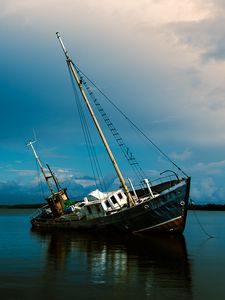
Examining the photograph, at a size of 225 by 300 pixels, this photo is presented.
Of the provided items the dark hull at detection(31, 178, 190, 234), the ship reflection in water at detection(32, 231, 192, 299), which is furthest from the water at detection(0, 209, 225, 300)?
the dark hull at detection(31, 178, 190, 234)

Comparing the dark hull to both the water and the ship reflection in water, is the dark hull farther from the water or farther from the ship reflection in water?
the water

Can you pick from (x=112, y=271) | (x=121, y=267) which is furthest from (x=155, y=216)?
(x=112, y=271)

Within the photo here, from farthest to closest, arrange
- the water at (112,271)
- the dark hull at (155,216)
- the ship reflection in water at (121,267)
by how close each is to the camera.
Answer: the dark hull at (155,216), the ship reflection in water at (121,267), the water at (112,271)

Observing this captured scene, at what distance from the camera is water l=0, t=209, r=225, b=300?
2167 centimetres

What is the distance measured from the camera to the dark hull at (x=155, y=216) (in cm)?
4841

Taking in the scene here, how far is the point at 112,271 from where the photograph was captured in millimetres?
27875

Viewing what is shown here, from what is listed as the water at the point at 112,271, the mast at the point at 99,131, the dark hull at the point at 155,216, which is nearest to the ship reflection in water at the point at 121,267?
the water at the point at 112,271

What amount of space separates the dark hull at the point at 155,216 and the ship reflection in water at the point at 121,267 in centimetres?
228

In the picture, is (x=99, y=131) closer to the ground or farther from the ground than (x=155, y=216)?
farther from the ground

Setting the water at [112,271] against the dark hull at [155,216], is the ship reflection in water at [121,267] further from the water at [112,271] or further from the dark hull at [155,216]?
the dark hull at [155,216]

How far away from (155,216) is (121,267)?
20.4 metres

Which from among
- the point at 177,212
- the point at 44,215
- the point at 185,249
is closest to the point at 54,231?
the point at 44,215

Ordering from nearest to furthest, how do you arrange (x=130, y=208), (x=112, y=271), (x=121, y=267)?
(x=112, y=271) < (x=121, y=267) < (x=130, y=208)

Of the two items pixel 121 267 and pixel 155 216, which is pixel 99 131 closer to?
pixel 155 216
